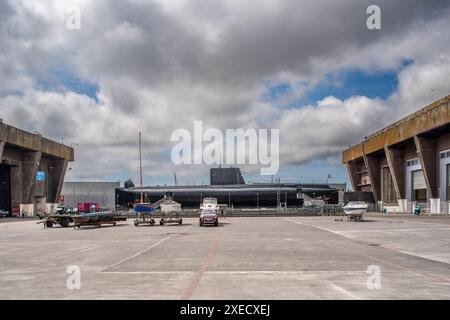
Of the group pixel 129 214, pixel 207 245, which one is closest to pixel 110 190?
pixel 129 214

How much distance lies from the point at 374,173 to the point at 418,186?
2112 centimetres

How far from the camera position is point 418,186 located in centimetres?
7131

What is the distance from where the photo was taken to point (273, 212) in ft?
234

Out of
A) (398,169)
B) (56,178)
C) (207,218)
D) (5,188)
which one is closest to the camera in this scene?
(207,218)

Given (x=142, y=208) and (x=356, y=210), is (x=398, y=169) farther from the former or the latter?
(x=142, y=208)

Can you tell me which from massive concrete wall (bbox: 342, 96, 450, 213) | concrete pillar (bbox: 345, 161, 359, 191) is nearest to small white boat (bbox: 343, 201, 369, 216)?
massive concrete wall (bbox: 342, 96, 450, 213)

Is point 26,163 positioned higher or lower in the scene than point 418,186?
higher

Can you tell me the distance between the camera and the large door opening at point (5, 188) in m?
77.2

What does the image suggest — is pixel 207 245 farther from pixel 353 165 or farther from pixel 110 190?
pixel 110 190

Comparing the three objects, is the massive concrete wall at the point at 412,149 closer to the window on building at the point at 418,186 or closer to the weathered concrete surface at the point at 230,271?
the window on building at the point at 418,186

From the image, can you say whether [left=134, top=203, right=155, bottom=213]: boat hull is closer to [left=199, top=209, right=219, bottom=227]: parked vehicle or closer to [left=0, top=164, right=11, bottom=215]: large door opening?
[left=199, top=209, right=219, bottom=227]: parked vehicle

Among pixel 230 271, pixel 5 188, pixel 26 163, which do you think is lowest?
pixel 230 271

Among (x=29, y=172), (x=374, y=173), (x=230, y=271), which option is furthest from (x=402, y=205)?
(x=29, y=172)
